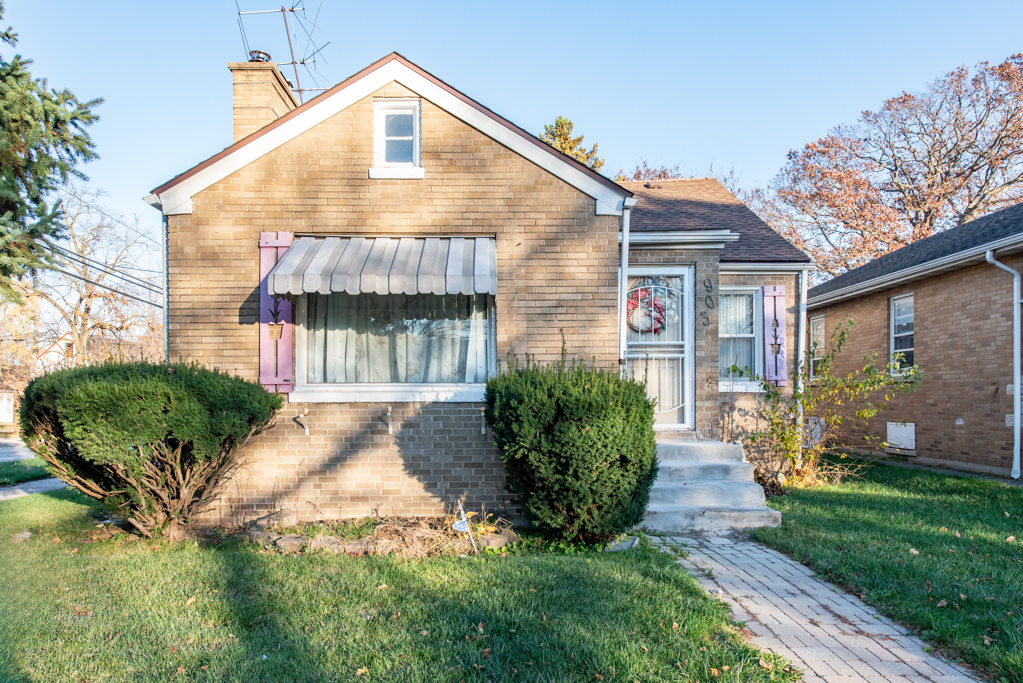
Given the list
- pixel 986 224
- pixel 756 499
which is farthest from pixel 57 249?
pixel 986 224

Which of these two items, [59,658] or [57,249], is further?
[57,249]

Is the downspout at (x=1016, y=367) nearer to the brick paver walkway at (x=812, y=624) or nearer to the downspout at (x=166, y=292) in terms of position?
the brick paver walkway at (x=812, y=624)

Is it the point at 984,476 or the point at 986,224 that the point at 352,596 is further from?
the point at 986,224

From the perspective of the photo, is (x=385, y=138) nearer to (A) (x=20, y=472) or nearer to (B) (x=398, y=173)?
(B) (x=398, y=173)

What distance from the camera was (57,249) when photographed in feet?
29.8

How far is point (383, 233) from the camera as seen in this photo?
6852 millimetres

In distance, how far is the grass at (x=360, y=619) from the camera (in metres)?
3.36

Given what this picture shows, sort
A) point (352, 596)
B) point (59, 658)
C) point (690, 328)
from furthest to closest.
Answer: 1. point (690, 328)
2. point (352, 596)
3. point (59, 658)

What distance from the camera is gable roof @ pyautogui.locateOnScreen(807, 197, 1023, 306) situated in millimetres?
10125

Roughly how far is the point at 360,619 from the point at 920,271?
1195cm

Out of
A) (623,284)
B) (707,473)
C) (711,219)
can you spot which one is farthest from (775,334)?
(623,284)

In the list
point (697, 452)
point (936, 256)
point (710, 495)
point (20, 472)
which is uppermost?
point (936, 256)

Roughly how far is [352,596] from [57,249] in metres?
7.98

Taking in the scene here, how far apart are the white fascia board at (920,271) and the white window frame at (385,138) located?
9036 millimetres
